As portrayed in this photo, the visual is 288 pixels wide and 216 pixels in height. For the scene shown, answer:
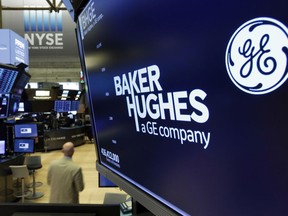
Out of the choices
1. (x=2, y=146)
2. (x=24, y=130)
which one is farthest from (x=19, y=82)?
(x=2, y=146)

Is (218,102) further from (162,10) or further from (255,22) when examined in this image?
(162,10)

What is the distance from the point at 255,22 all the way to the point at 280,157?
0.20 m

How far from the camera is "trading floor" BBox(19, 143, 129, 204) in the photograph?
3.21 meters

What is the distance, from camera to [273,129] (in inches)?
16.3

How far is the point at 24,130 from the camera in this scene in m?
4.94

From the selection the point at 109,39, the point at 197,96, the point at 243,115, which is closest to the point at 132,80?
the point at 109,39

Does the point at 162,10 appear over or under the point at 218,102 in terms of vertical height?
over

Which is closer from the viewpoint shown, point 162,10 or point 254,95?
point 254,95

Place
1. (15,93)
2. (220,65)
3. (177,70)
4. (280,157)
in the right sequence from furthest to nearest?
(15,93) → (177,70) → (220,65) → (280,157)

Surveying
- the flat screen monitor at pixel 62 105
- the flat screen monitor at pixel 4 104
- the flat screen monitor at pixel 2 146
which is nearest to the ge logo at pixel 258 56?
the flat screen monitor at pixel 4 104

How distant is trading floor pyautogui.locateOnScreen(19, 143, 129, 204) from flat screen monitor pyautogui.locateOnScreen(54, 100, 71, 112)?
161 centimetres

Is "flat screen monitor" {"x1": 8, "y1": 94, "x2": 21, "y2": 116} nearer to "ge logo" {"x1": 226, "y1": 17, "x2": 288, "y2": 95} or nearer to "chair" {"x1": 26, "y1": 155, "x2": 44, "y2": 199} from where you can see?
"chair" {"x1": 26, "y1": 155, "x2": 44, "y2": 199}

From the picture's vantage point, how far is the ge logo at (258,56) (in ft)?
1.32

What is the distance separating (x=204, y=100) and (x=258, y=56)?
0.16 metres
